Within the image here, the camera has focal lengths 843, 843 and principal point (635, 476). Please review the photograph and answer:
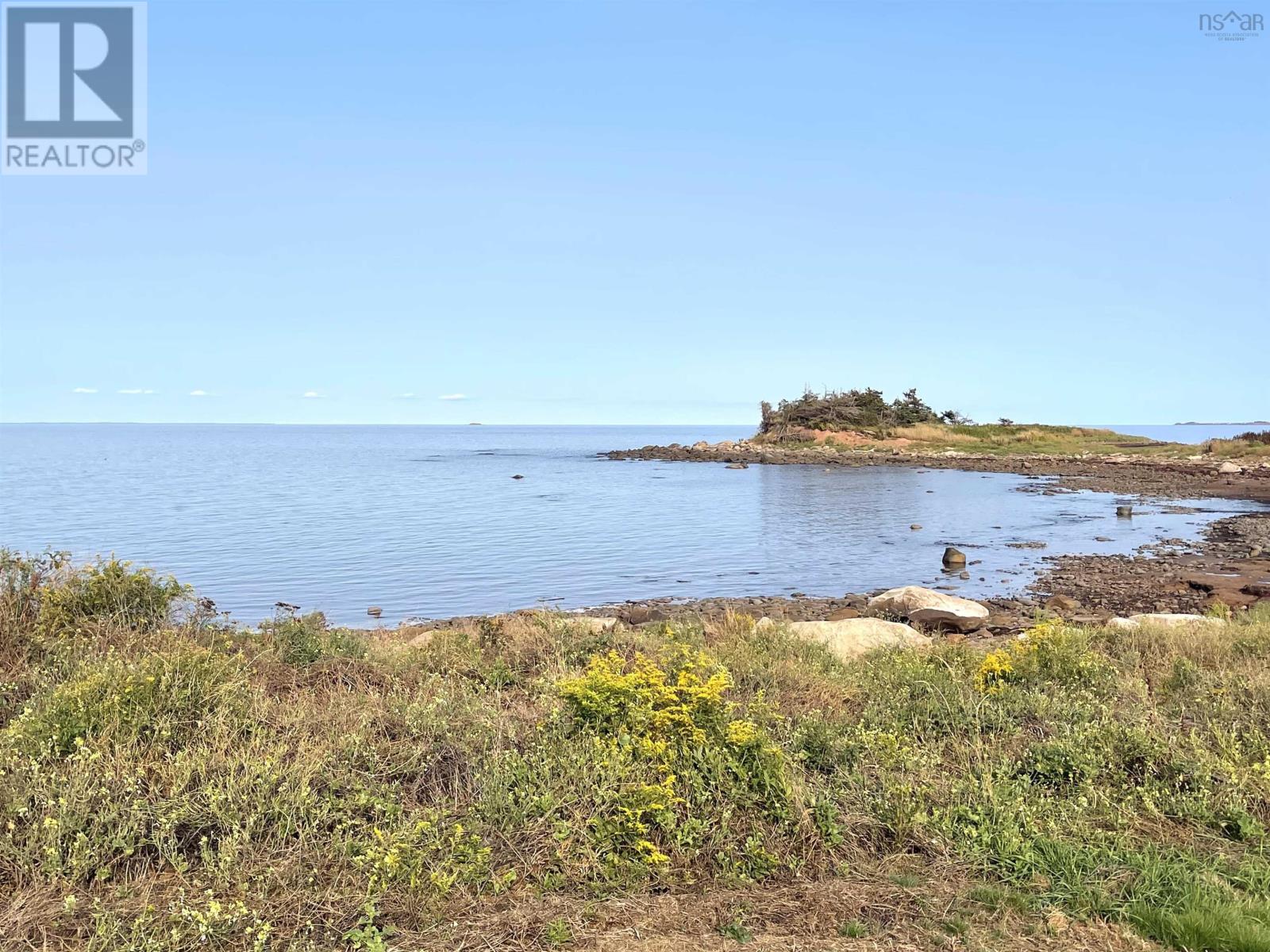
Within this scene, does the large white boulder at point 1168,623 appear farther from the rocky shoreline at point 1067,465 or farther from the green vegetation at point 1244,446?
the green vegetation at point 1244,446

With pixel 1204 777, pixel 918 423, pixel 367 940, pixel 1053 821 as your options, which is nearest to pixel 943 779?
pixel 1053 821

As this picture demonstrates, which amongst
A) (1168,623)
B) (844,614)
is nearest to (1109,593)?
(844,614)

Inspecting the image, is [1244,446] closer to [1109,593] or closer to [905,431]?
[905,431]

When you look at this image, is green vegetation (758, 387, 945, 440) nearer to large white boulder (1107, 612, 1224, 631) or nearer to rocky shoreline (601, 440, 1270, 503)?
rocky shoreline (601, 440, 1270, 503)

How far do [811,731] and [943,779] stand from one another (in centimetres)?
91

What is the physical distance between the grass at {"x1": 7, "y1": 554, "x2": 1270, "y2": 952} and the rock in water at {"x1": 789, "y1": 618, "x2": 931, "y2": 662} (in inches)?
101

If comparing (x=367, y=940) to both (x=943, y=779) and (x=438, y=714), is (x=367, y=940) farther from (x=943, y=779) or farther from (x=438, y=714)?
(x=943, y=779)

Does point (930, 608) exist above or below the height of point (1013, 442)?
below

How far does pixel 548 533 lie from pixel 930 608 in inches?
641

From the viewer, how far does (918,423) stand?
253 ft

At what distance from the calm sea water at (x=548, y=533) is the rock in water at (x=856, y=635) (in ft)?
25.0

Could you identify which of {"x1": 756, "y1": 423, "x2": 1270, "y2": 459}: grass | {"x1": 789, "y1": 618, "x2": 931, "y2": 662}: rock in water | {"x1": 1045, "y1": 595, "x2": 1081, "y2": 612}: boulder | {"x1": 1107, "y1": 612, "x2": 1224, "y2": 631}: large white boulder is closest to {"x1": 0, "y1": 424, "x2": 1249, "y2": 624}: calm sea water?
{"x1": 1045, "y1": 595, "x2": 1081, "y2": 612}: boulder

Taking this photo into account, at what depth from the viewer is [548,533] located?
1110 inches

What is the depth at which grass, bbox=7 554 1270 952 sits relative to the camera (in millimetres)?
4133
